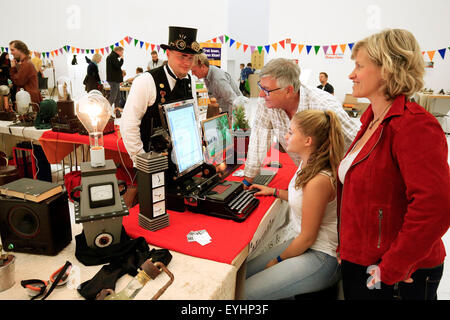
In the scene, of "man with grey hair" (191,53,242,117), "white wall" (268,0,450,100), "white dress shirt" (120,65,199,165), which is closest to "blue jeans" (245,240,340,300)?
"white dress shirt" (120,65,199,165)

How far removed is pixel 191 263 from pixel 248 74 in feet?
43.9

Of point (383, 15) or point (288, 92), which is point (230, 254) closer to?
point (288, 92)

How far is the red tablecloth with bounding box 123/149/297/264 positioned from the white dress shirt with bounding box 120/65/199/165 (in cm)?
92

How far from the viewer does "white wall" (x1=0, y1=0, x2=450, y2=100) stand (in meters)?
8.24

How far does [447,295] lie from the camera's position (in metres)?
2.36

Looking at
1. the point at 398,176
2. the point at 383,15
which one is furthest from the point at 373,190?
the point at 383,15

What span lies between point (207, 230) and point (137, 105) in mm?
1297

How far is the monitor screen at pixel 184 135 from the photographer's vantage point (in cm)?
163

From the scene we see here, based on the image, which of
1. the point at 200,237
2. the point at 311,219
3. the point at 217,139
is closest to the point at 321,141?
the point at 311,219

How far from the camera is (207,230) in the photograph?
1524 mm

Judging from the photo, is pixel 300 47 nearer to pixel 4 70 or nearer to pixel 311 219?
pixel 4 70

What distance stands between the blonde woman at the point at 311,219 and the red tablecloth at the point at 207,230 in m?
0.24

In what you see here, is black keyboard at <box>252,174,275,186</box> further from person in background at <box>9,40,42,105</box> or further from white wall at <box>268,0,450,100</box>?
white wall at <box>268,0,450,100</box>
